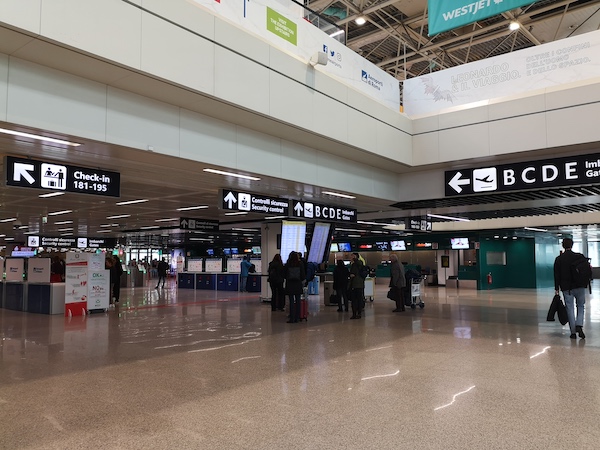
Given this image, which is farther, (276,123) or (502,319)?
(502,319)

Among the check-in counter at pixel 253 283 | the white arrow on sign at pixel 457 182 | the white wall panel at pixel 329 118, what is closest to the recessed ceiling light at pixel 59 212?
the check-in counter at pixel 253 283

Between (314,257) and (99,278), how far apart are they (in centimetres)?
627

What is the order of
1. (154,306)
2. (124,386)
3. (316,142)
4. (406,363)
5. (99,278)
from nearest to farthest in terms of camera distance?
(124,386) → (406,363) → (316,142) → (99,278) → (154,306)

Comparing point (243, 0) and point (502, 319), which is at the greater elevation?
point (243, 0)

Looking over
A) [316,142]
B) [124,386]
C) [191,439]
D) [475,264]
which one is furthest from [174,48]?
[475,264]

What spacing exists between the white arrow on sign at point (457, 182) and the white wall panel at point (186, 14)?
626 cm

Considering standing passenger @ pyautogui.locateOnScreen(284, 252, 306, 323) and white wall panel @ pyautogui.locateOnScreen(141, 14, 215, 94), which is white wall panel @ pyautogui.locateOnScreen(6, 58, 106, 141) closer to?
white wall panel @ pyautogui.locateOnScreen(141, 14, 215, 94)

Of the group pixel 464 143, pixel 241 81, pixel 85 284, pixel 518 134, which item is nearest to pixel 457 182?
pixel 464 143

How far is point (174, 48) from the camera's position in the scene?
6066 mm

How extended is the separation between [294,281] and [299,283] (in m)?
0.14

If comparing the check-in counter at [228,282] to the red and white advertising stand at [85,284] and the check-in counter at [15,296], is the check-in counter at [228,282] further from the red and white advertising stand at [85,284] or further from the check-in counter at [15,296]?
the check-in counter at [15,296]

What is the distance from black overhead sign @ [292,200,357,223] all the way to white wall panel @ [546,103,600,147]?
518 cm

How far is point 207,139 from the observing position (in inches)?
291

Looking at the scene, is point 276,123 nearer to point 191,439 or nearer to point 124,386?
point 124,386
